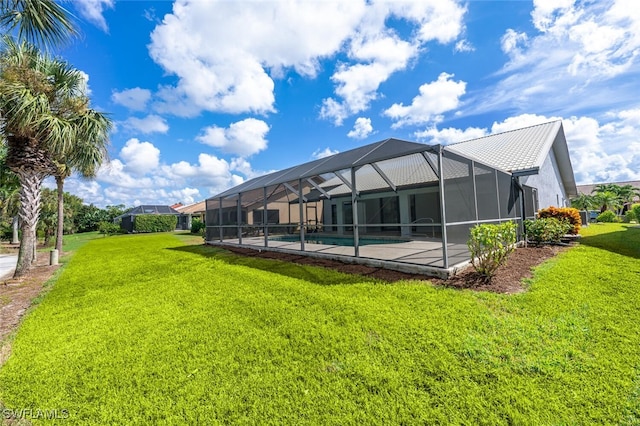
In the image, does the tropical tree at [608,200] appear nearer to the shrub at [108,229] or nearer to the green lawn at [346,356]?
the green lawn at [346,356]

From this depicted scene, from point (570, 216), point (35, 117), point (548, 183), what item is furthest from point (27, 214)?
point (548, 183)

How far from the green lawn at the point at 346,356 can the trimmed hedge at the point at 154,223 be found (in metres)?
30.8

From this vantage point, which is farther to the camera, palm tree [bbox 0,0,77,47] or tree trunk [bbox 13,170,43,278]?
tree trunk [bbox 13,170,43,278]

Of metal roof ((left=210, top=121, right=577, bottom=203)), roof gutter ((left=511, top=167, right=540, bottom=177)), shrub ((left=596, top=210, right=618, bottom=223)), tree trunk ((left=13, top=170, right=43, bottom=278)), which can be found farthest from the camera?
shrub ((left=596, top=210, right=618, bottom=223))

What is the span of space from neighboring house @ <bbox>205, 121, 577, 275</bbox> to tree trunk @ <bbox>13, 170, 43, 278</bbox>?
6.06 metres

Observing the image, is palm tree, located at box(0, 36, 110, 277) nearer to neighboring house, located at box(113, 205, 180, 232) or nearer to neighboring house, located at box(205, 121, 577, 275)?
neighboring house, located at box(205, 121, 577, 275)

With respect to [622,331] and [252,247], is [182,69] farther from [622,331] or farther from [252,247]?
[622,331]

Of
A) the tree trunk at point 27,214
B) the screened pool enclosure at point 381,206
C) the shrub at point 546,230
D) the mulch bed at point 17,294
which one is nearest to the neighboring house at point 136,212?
the screened pool enclosure at point 381,206

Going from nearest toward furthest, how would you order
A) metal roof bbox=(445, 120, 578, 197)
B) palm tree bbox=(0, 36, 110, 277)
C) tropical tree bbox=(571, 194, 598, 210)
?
palm tree bbox=(0, 36, 110, 277)
metal roof bbox=(445, 120, 578, 197)
tropical tree bbox=(571, 194, 598, 210)

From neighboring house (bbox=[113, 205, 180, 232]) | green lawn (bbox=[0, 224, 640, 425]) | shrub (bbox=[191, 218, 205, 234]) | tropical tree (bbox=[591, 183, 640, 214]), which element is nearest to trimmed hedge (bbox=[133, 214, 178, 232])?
neighboring house (bbox=[113, 205, 180, 232])

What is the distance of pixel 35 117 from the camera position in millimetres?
7219

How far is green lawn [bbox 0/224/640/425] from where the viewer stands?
218 centimetres

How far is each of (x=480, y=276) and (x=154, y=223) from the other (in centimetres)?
3581

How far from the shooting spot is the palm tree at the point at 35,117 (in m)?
7.03
